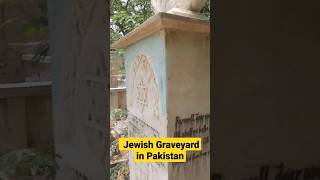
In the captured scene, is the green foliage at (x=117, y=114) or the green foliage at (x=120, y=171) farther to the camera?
the green foliage at (x=117, y=114)

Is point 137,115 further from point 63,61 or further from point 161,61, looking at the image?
point 63,61

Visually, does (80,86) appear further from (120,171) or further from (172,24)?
(120,171)

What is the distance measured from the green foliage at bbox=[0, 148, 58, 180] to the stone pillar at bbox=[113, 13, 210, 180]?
2721 mm

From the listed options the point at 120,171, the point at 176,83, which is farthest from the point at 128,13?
the point at 176,83

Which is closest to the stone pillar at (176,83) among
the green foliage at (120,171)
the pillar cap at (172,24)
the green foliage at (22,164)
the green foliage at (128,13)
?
the pillar cap at (172,24)

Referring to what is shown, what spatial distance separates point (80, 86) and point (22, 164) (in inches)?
14.7

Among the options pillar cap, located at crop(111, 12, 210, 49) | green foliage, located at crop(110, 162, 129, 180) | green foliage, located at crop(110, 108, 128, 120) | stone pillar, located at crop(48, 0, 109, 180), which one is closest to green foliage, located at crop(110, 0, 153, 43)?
green foliage, located at crop(110, 108, 128, 120)

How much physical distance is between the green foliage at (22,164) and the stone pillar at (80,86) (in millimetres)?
89

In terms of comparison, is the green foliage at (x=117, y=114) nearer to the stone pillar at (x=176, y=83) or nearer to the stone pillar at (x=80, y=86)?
the stone pillar at (x=176, y=83)

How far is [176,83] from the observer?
176 inches

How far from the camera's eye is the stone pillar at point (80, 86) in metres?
1.47

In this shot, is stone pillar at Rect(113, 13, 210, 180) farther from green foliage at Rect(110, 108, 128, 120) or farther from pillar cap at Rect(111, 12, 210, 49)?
green foliage at Rect(110, 108, 128, 120)
